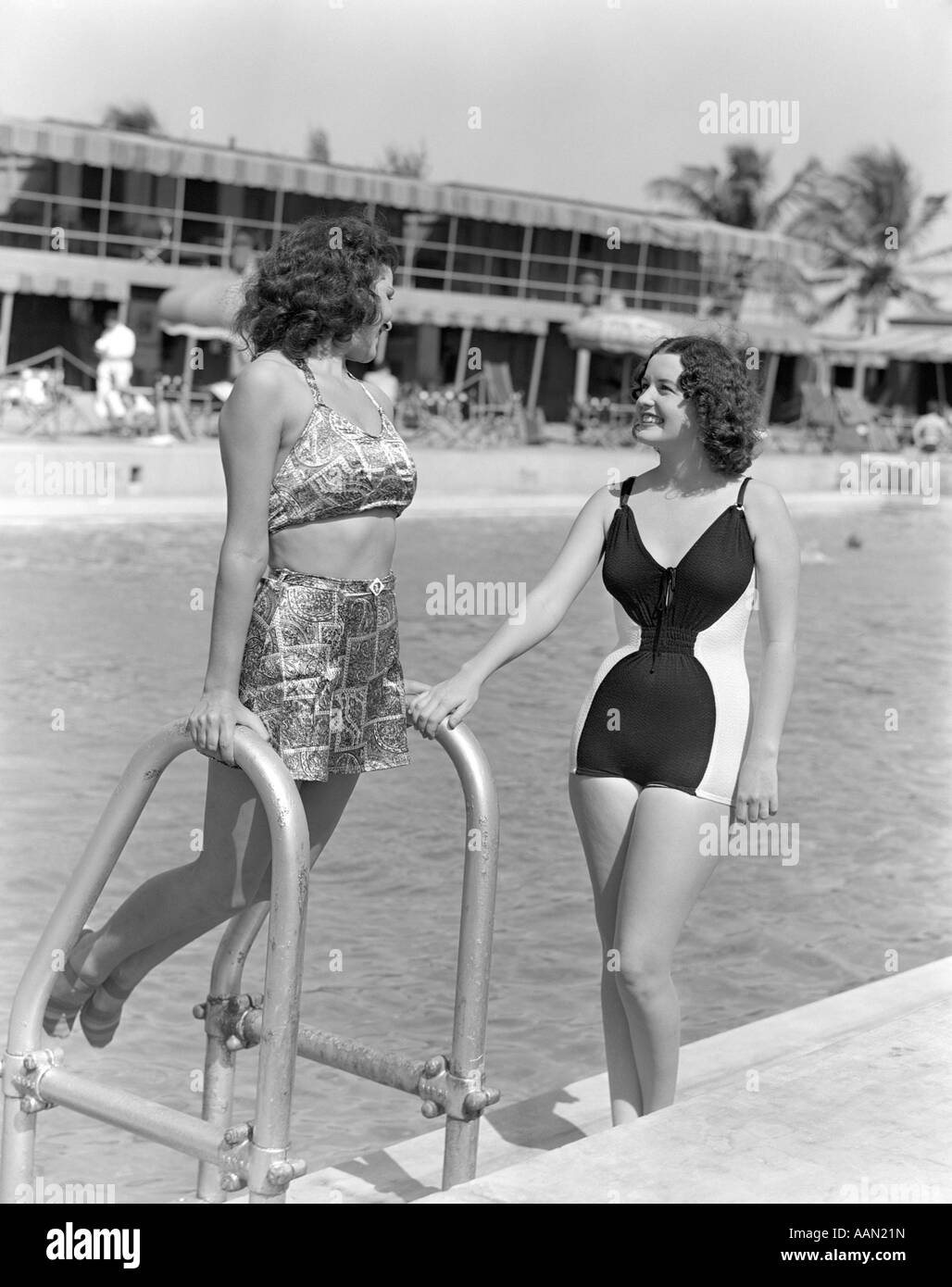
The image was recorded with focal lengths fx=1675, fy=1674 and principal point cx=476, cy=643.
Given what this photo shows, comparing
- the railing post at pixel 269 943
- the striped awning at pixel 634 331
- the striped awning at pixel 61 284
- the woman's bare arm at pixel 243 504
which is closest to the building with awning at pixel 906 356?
the striped awning at pixel 634 331

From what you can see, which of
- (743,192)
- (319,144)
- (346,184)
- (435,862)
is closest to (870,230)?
(743,192)

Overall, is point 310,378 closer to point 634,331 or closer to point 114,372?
point 114,372

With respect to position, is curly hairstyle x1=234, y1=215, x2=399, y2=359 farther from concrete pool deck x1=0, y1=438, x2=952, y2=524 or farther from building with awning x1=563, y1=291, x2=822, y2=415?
building with awning x1=563, y1=291, x2=822, y2=415

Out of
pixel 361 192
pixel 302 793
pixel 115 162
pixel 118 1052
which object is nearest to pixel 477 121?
pixel 118 1052

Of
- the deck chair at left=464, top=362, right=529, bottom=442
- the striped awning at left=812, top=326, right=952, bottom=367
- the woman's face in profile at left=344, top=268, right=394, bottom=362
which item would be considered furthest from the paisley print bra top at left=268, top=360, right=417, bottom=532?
the striped awning at left=812, top=326, right=952, bottom=367

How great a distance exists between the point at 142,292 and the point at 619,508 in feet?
99.6

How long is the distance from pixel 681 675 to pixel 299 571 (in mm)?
828

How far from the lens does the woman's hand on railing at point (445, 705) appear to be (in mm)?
3168

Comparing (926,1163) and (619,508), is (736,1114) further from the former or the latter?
(619,508)

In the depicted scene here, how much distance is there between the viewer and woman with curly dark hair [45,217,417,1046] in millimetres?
2973

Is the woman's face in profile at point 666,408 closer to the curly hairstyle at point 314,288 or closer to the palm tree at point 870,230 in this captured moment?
the curly hairstyle at point 314,288

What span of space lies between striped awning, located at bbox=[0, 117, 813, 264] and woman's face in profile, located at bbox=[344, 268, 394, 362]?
95.6 ft

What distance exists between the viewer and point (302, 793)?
320 centimetres

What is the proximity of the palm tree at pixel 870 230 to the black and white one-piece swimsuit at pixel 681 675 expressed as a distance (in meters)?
55.9
